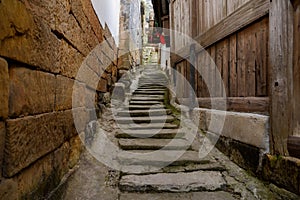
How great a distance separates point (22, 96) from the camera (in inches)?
46.1

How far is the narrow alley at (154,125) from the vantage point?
1.18 metres

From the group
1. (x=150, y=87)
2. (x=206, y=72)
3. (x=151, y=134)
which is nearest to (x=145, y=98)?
(x=150, y=87)

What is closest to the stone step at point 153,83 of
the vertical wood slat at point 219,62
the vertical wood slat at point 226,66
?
the vertical wood slat at point 219,62

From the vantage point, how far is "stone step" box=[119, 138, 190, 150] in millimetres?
2697

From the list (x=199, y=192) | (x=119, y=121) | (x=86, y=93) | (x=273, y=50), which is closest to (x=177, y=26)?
(x=119, y=121)

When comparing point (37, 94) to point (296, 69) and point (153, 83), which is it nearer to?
point (296, 69)

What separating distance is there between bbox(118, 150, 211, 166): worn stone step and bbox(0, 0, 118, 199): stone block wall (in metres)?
0.55

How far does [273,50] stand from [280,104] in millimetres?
427

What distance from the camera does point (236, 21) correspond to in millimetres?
A: 2281

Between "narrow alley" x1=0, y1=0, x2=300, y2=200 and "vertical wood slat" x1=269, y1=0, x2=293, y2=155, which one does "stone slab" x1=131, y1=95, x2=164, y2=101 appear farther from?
"vertical wood slat" x1=269, y1=0, x2=293, y2=155

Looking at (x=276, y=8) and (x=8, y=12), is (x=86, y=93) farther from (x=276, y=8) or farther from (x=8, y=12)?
(x=276, y=8)

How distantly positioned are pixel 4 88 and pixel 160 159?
5.57 ft

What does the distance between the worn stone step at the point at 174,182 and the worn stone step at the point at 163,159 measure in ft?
0.65

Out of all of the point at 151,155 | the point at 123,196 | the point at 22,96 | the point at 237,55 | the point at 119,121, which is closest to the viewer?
the point at 22,96
